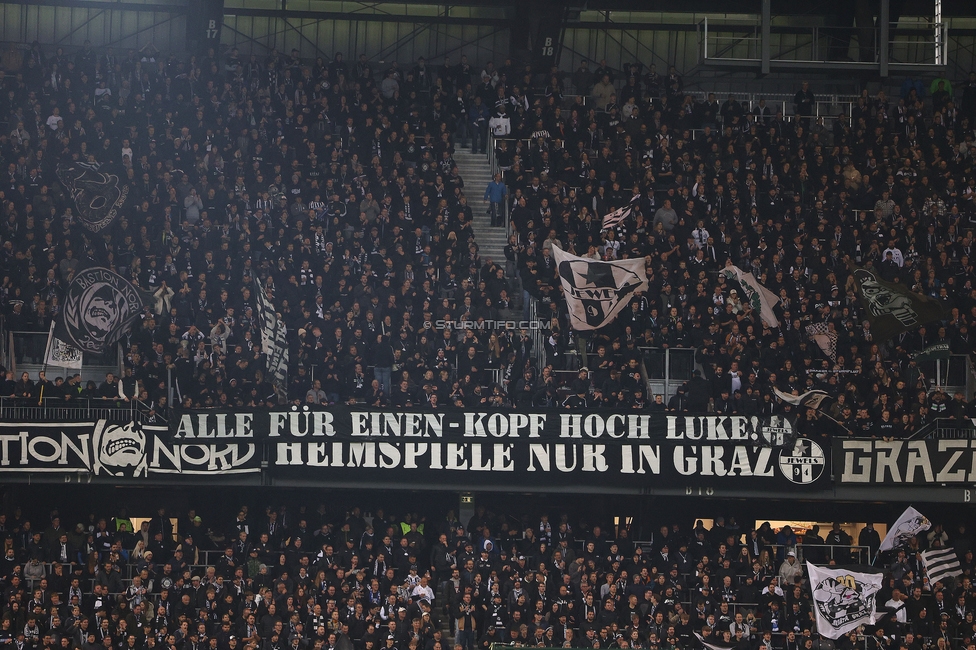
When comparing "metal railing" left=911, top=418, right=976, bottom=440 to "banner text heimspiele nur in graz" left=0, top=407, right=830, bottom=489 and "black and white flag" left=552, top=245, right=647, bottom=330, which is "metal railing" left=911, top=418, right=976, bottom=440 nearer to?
"banner text heimspiele nur in graz" left=0, top=407, right=830, bottom=489

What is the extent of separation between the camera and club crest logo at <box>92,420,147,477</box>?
3175cm

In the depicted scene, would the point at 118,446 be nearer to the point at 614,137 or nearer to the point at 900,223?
the point at 614,137

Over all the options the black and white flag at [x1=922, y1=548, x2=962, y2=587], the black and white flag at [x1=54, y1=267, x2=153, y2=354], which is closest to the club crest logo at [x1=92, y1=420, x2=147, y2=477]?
the black and white flag at [x1=54, y1=267, x2=153, y2=354]

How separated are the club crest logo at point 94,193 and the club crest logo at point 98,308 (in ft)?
12.6

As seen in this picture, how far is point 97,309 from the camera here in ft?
108

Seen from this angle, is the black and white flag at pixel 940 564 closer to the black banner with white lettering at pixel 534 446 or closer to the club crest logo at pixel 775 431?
the black banner with white lettering at pixel 534 446

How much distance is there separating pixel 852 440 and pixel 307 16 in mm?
22588

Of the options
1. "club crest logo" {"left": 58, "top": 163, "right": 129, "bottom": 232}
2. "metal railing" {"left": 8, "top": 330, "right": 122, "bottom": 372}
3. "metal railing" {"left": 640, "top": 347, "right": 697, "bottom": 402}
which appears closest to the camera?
"metal railing" {"left": 8, "top": 330, "right": 122, "bottom": 372}

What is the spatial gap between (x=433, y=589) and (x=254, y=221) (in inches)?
395

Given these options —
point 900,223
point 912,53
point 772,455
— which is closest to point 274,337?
point 772,455

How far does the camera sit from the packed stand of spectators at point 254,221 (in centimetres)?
3341

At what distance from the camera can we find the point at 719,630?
30.1 meters

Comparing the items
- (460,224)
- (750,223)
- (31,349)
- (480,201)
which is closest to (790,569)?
(750,223)

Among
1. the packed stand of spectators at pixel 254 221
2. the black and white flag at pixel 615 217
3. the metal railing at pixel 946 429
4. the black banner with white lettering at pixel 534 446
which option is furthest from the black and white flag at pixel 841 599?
the black and white flag at pixel 615 217
